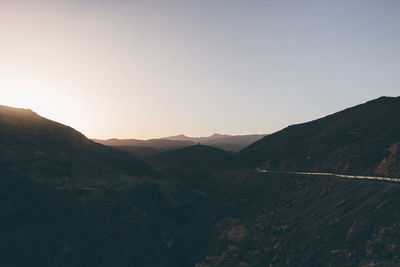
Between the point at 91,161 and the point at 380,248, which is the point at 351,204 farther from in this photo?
the point at 91,161

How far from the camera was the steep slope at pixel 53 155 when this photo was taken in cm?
4131

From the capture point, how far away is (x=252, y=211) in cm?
3634

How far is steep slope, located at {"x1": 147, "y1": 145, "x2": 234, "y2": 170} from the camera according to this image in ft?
252

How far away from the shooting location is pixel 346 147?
144ft

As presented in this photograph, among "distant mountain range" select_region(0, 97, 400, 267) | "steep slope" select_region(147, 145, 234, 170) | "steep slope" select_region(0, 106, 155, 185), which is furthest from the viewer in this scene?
"steep slope" select_region(147, 145, 234, 170)

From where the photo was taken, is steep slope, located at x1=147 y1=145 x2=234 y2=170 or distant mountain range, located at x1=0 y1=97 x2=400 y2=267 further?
steep slope, located at x1=147 y1=145 x2=234 y2=170

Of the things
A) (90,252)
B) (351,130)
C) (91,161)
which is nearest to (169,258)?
(90,252)

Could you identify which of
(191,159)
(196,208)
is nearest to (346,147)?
(196,208)

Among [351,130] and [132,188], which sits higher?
[351,130]

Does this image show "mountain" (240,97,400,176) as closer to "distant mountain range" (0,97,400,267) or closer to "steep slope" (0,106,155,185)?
"distant mountain range" (0,97,400,267)

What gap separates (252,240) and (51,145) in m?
39.0

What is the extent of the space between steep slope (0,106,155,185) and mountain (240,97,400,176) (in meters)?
28.5

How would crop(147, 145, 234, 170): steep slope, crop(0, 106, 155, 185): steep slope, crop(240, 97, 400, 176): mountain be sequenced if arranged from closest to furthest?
1. crop(240, 97, 400, 176): mountain
2. crop(0, 106, 155, 185): steep slope
3. crop(147, 145, 234, 170): steep slope

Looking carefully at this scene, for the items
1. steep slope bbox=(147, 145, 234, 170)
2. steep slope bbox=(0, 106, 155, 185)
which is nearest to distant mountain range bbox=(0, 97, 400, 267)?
steep slope bbox=(0, 106, 155, 185)
